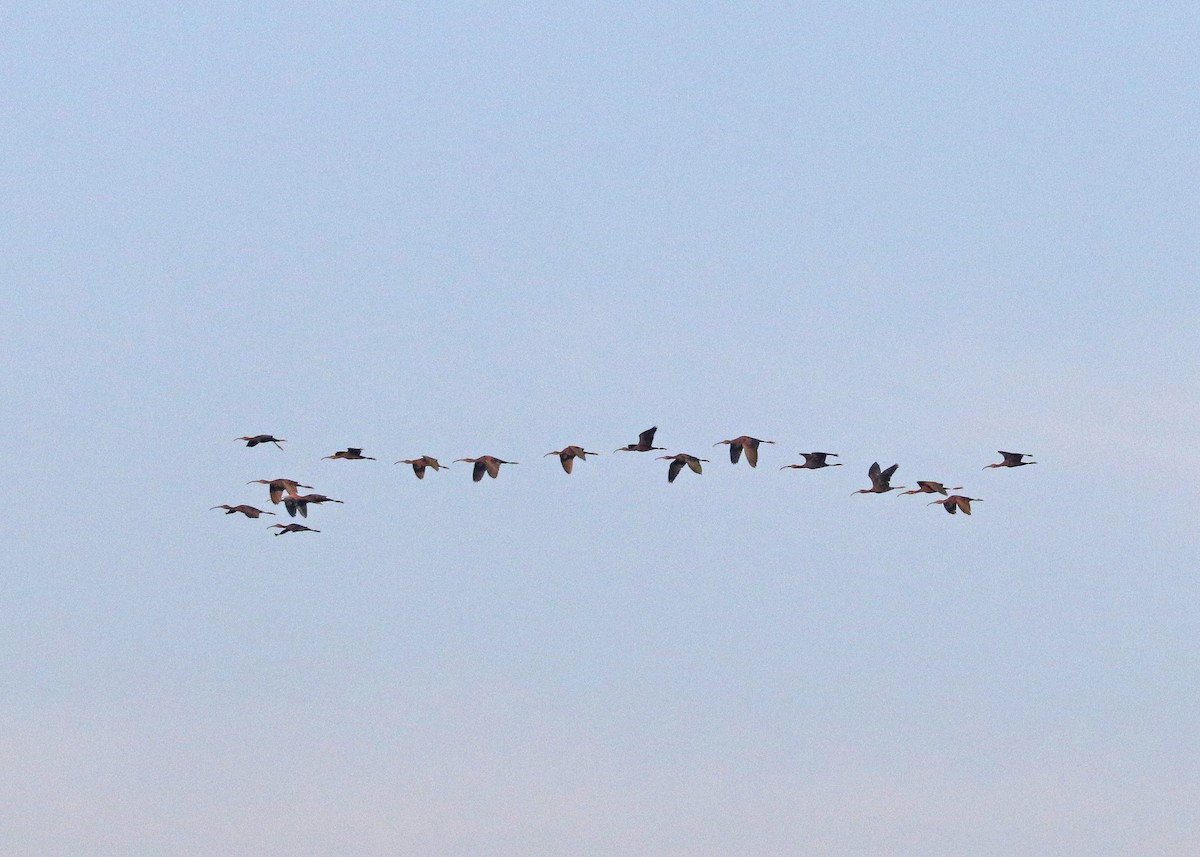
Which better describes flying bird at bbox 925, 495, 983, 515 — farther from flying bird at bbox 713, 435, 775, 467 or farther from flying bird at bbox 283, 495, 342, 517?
flying bird at bbox 283, 495, 342, 517

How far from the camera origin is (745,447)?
71.9 meters

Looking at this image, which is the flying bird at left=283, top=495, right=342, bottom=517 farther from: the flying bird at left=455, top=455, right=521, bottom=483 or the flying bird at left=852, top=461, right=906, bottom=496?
the flying bird at left=852, top=461, right=906, bottom=496

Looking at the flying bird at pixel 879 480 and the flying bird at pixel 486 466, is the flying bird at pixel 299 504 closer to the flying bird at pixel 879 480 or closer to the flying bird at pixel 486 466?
the flying bird at pixel 486 466

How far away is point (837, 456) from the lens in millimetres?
76625

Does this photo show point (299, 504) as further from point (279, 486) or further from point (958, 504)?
point (958, 504)

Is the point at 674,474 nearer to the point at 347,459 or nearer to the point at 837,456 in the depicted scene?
the point at 837,456

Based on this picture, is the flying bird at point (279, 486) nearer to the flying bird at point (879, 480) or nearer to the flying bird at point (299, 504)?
the flying bird at point (299, 504)

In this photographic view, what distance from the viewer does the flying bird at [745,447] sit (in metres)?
71.8

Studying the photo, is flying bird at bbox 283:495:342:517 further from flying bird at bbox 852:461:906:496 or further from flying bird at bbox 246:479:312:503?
flying bird at bbox 852:461:906:496

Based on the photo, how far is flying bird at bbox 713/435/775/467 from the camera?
7181 centimetres

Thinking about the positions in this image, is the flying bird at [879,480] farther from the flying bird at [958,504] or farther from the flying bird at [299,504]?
the flying bird at [299,504]

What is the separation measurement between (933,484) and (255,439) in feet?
95.7

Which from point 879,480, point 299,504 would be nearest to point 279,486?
point 299,504

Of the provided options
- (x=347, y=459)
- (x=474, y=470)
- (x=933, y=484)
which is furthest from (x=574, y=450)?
(x=933, y=484)
